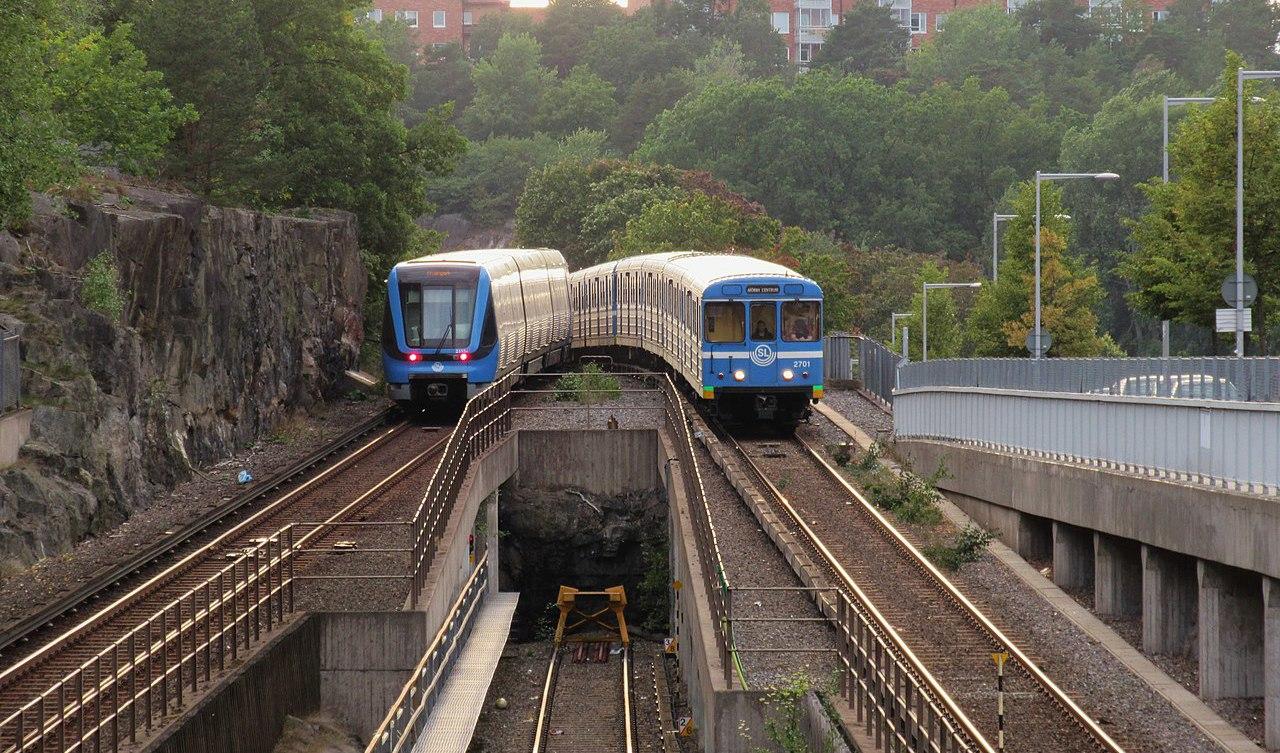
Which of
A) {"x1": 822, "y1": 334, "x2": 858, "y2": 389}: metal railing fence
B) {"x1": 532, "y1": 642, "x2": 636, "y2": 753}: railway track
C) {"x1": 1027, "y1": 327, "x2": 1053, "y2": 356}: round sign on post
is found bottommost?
{"x1": 532, "y1": 642, "x2": 636, "y2": 753}: railway track

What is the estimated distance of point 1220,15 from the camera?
443 ft

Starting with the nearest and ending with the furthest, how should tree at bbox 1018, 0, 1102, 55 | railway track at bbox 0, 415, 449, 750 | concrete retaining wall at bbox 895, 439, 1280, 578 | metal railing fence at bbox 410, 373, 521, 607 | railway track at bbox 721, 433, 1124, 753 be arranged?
railway track at bbox 0, 415, 449, 750, railway track at bbox 721, 433, 1124, 753, concrete retaining wall at bbox 895, 439, 1280, 578, metal railing fence at bbox 410, 373, 521, 607, tree at bbox 1018, 0, 1102, 55

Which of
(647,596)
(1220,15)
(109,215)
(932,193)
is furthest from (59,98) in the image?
(1220,15)

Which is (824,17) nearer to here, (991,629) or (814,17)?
(814,17)

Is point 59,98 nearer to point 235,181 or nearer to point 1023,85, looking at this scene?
point 235,181

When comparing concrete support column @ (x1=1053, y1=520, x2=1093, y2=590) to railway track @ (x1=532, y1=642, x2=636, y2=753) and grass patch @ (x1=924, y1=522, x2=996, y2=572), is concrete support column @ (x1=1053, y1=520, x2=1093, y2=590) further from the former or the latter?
railway track @ (x1=532, y1=642, x2=636, y2=753)

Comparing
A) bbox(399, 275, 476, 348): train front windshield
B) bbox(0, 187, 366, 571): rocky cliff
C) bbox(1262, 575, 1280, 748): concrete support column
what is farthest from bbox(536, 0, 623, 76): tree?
bbox(1262, 575, 1280, 748): concrete support column

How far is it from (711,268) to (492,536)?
8070mm

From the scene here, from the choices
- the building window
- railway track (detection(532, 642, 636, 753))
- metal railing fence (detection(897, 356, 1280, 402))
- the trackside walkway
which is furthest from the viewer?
the building window

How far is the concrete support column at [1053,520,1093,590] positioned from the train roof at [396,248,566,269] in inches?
640

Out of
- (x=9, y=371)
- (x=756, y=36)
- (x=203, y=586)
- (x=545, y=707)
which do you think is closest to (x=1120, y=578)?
(x=545, y=707)

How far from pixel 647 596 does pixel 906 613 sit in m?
13.6

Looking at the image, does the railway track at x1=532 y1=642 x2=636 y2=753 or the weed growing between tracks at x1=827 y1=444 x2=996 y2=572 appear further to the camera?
the railway track at x1=532 y1=642 x2=636 y2=753

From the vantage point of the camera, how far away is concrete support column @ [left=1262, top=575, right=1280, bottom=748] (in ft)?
46.6
